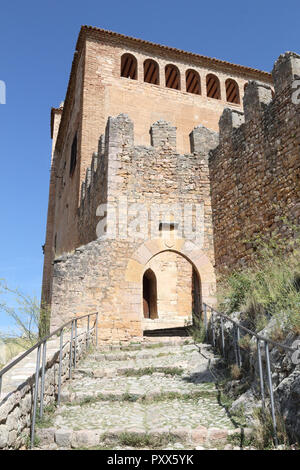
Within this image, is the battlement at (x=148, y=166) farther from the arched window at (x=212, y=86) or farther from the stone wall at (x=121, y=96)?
the arched window at (x=212, y=86)

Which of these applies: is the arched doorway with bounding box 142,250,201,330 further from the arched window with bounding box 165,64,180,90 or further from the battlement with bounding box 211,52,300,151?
the arched window with bounding box 165,64,180,90

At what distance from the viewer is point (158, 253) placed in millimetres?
9273

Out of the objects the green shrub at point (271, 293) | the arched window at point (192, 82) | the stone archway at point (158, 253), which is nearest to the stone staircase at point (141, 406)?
the green shrub at point (271, 293)

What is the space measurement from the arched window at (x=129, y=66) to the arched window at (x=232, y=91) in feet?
14.0

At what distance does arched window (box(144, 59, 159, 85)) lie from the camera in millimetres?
16047

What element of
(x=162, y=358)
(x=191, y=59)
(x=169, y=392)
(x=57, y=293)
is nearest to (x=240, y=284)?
(x=162, y=358)

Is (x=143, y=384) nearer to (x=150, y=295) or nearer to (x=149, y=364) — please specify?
(x=149, y=364)

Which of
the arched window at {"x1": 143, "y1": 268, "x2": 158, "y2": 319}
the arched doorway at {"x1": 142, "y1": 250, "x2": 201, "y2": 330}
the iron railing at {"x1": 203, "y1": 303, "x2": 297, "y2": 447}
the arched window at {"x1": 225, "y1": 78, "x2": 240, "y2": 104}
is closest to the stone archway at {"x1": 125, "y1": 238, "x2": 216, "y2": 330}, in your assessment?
the iron railing at {"x1": 203, "y1": 303, "x2": 297, "y2": 447}

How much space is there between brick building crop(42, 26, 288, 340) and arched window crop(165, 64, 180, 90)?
0.15 ft

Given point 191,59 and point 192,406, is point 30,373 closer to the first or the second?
point 192,406

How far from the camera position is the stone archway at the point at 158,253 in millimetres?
8664

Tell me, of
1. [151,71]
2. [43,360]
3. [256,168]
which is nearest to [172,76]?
[151,71]

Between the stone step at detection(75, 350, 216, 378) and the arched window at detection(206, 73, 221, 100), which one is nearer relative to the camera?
the stone step at detection(75, 350, 216, 378)

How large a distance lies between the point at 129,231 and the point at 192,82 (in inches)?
432
